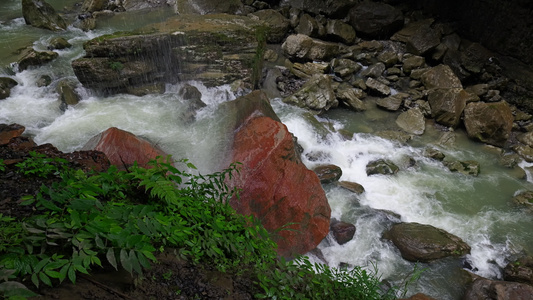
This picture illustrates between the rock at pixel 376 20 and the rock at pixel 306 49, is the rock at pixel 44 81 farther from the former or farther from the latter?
the rock at pixel 376 20

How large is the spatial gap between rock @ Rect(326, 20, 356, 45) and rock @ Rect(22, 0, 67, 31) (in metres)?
8.57

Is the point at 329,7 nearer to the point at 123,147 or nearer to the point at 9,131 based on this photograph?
the point at 123,147

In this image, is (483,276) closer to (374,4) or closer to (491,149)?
(491,149)

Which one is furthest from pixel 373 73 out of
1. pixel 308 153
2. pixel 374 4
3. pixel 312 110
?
pixel 308 153

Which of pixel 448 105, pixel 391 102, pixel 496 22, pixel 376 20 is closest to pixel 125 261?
pixel 391 102

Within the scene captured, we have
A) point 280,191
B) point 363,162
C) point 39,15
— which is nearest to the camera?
point 280,191

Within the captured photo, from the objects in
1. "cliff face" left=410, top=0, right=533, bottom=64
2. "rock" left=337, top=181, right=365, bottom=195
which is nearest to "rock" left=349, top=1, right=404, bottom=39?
"cliff face" left=410, top=0, right=533, bottom=64

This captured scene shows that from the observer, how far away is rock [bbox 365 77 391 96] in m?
9.17

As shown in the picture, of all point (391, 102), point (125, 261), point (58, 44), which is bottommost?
point (391, 102)

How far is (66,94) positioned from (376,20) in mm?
9932

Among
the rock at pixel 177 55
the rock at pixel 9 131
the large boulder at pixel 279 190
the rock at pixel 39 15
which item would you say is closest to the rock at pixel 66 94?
the rock at pixel 177 55

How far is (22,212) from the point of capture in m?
2.37

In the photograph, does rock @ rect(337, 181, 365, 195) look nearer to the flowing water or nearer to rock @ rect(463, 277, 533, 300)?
the flowing water

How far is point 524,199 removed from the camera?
641cm
